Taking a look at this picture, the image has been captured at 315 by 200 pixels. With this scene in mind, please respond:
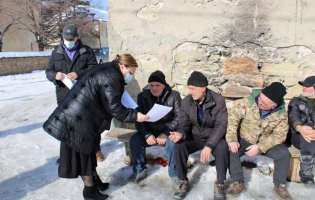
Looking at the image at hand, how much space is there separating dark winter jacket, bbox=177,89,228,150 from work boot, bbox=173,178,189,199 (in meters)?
0.46

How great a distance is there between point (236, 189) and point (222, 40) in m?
1.94

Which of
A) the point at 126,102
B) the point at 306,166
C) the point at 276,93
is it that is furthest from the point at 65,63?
the point at 306,166

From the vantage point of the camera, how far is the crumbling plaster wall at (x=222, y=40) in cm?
326

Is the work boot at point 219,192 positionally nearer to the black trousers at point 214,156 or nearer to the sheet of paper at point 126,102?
the black trousers at point 214,156

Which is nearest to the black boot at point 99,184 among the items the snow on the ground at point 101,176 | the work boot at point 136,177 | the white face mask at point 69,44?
the snow on the ground at point 101,176

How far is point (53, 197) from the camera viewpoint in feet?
8.29

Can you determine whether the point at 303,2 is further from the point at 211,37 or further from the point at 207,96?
the point at 207,96

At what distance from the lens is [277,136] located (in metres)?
2.58

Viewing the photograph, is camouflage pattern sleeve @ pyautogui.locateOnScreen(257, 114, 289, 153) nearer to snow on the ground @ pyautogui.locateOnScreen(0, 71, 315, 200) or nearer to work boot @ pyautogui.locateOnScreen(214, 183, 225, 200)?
snow on the ground @ pyautogui.locateOnScreen(0, 71, 315, 200)

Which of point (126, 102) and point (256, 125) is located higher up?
point (126, 102)

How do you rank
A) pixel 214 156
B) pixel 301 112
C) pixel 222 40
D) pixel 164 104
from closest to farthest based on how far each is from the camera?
pixel 214 156
pixel 301 112
pixel 164 104
pixel 222 40

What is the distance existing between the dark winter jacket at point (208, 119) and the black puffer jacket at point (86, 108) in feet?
2.69

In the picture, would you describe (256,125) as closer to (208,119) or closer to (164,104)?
(208,119)

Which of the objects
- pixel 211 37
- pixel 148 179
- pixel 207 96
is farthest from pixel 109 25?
pixel 148 179
